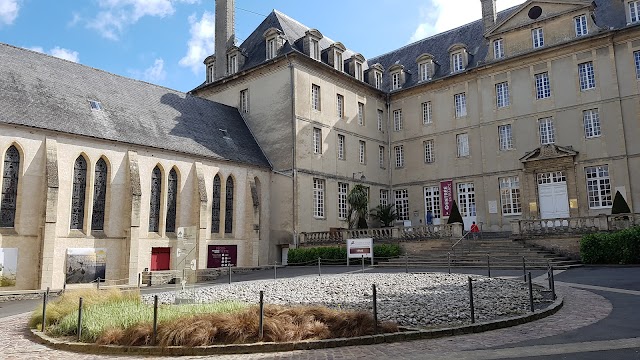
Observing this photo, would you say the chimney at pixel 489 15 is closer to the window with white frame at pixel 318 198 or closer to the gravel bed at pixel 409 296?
the window with white frame at pixel 318 198

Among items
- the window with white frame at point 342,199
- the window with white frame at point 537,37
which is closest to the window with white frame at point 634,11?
the window with white frame at point 537,37

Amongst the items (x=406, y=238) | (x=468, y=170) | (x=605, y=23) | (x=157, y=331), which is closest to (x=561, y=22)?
(x=605, y=23)

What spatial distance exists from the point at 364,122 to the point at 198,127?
39.1 ft

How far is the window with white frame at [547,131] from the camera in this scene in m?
29.2

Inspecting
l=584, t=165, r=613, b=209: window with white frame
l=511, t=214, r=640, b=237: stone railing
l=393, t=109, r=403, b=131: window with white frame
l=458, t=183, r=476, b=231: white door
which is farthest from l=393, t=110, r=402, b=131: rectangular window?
l=511, t=214, r=640, b=237: stone railing

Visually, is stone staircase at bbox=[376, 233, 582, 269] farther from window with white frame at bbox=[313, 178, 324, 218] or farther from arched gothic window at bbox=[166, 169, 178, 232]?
arched gothic window at bbox=[166, 169, 178, 232]

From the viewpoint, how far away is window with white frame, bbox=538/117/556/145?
2920cm

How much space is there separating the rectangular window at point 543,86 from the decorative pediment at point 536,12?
3.36 meters

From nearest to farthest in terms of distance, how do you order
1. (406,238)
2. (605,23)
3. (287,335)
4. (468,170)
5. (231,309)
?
(287,335)
(231,309)
(406,238)
(605,23)
(468,170)

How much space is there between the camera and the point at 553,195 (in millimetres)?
28391

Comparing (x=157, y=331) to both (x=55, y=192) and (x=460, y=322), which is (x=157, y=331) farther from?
(x=55, y=192)

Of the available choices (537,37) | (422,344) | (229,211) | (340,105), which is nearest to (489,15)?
(537,37)

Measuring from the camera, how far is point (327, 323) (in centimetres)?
883

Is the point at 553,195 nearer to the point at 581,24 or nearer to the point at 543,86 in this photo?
the point at 543,86
